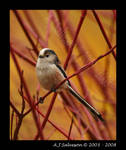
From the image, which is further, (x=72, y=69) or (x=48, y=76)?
(x=72, y=69)

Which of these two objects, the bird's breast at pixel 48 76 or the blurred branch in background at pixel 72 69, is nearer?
the blurred branch in background at pixel 72 69

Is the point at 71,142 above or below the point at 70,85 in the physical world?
below

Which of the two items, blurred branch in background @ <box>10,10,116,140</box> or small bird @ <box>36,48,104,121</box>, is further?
small bird @ <box>36,48,104,121</box>

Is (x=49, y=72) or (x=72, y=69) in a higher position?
(x=72, y=69)

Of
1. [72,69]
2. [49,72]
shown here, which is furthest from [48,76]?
[72,69]

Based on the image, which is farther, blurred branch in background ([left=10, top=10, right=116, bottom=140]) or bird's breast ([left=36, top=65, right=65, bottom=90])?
bird's breast ([left=36, top=65, right=65, bottom=90])

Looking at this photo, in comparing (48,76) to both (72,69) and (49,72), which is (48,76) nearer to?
(49,72)

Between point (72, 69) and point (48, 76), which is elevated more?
point (72, 69)

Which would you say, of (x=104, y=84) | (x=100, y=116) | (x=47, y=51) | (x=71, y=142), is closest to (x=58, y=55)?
(x=47, y=51)

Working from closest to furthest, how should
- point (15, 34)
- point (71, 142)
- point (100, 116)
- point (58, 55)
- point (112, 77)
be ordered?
1. point (71, 142)
2. point (100, 116)
3. point (58, 55)
4. point (112, 77)
5. point (15, 34)
